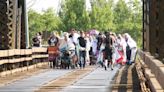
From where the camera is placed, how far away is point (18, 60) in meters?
24.8

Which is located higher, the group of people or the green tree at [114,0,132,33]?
the green tree at [114,0,132,33]

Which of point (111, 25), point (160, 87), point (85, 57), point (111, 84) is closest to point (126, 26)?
point (111, 25)

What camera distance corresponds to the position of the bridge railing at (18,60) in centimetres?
2278

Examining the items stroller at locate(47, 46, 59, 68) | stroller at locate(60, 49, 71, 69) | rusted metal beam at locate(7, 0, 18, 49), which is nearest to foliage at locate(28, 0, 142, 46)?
stroller at locate(47, 46, 59, 68)

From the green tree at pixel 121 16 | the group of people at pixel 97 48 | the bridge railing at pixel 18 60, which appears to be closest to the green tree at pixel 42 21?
the green tree at pixel 121 16

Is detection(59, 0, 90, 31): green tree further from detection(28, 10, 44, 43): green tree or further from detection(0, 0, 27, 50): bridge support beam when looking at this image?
detection(0, 0, 27, 50): bridge support beam

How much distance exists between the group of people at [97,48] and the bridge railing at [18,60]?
3.47 feet

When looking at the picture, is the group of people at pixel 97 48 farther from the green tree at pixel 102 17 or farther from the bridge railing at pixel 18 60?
the green tree at pixel 102 17

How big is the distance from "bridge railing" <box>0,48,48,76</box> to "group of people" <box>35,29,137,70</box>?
1.06 meters

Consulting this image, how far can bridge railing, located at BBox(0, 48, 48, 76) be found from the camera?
22.8 m

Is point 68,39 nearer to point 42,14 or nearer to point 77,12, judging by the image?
point 77,12

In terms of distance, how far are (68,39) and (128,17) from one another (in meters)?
66.2

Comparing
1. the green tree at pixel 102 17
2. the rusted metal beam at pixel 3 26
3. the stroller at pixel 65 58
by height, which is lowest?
the stroller at pixel 65 58

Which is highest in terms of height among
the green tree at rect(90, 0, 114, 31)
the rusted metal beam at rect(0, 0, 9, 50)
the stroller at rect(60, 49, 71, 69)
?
the green tree at rect(90, 0, 114, 31)
